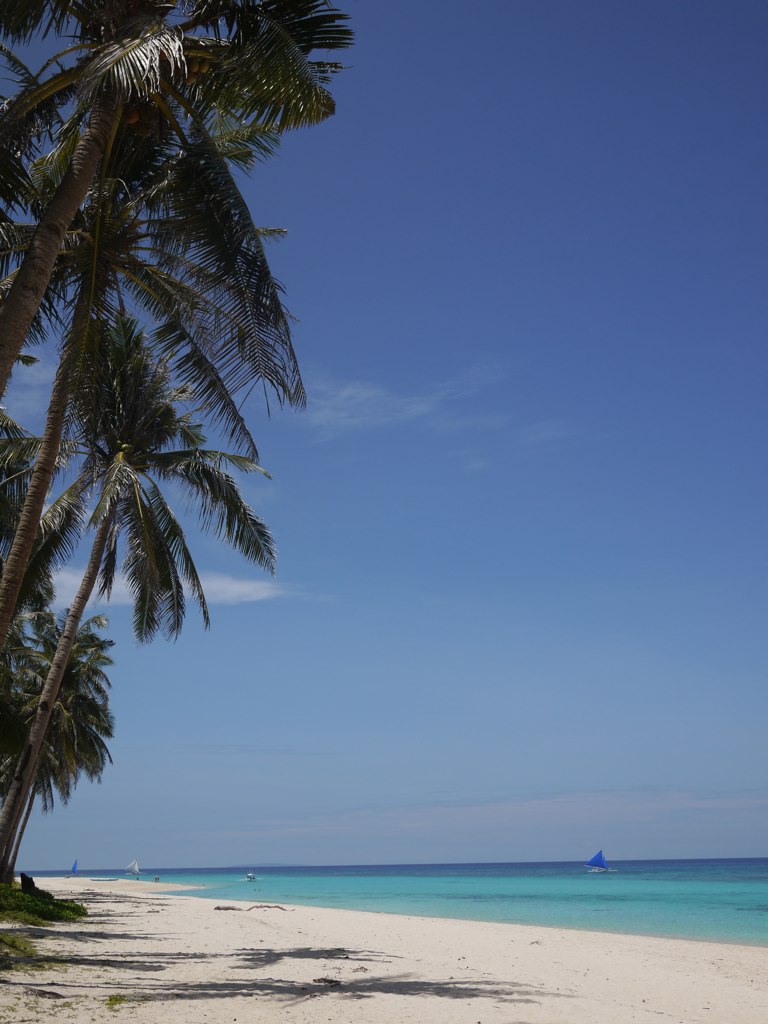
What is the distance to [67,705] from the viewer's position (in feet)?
85.2

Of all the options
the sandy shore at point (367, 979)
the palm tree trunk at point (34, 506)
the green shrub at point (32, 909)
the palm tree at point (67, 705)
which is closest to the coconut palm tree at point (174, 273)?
the palm tree trunk at point (34, 506)

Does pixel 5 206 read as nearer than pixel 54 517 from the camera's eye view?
Yes

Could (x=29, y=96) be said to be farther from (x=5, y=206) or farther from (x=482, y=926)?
(x=482, y=926)

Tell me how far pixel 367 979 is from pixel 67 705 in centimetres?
1974

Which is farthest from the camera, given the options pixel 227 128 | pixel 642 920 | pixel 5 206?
pixel 642 920

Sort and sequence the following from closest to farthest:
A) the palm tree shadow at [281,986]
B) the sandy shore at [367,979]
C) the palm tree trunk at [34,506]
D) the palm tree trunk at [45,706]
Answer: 1. the sandy shore at [367,979]
2. the palm tree shadow at [281,986]
3. the palm tree trunk at [34,506]
4. the palm tree trunk at [45,706]

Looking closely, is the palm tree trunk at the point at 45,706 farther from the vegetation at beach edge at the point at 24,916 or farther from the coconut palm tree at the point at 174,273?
the coconut palm tree at the point at 174,273

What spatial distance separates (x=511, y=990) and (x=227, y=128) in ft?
34.5

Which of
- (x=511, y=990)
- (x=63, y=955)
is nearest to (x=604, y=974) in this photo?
(x=511, y=990)

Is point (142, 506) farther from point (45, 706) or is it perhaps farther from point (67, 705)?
point (67, 705)

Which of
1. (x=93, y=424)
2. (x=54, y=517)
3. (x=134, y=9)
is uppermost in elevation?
(x=134, y=9)

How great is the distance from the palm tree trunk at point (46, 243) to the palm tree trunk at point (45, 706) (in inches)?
298

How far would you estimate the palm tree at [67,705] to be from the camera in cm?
2375

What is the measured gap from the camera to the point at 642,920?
27.8 meters
